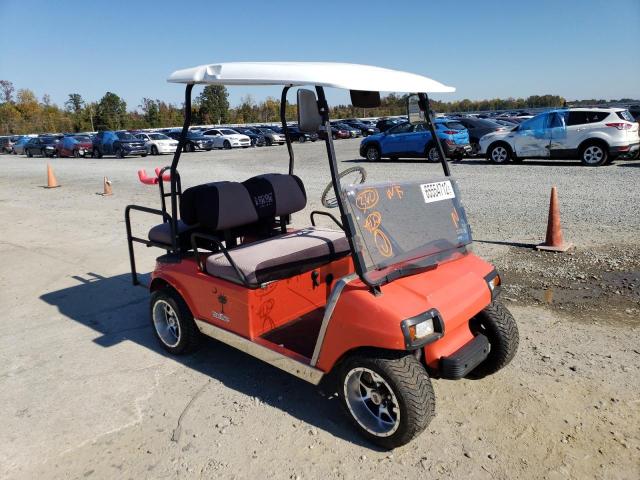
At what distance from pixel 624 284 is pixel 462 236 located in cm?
274

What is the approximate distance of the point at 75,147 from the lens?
95.5ft

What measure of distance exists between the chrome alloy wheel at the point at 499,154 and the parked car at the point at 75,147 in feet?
74.0

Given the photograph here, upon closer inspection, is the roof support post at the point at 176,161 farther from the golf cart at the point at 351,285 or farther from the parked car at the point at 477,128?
→ the parked car at the point at 477,128

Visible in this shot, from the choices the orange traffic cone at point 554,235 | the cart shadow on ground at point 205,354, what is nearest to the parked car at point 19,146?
the cart shadow on ground at point 205,354

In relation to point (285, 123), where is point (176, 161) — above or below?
below

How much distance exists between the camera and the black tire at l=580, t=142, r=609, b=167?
13547mm

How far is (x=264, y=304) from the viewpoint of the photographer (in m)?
3.57

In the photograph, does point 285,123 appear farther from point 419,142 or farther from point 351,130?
point 351,130

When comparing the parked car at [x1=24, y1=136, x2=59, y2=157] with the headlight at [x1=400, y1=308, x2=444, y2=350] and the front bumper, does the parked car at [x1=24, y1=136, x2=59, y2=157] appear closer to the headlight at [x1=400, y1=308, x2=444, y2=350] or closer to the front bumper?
the front bumper

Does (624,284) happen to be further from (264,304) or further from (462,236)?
(264,304)

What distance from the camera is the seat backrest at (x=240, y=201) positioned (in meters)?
3.84

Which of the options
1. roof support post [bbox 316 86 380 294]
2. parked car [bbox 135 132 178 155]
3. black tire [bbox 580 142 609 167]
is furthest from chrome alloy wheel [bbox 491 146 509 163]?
parked car [bbox 135 132 178 155]

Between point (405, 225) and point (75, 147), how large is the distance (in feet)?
98.7

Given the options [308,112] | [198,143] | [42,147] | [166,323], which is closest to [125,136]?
[198,143]
